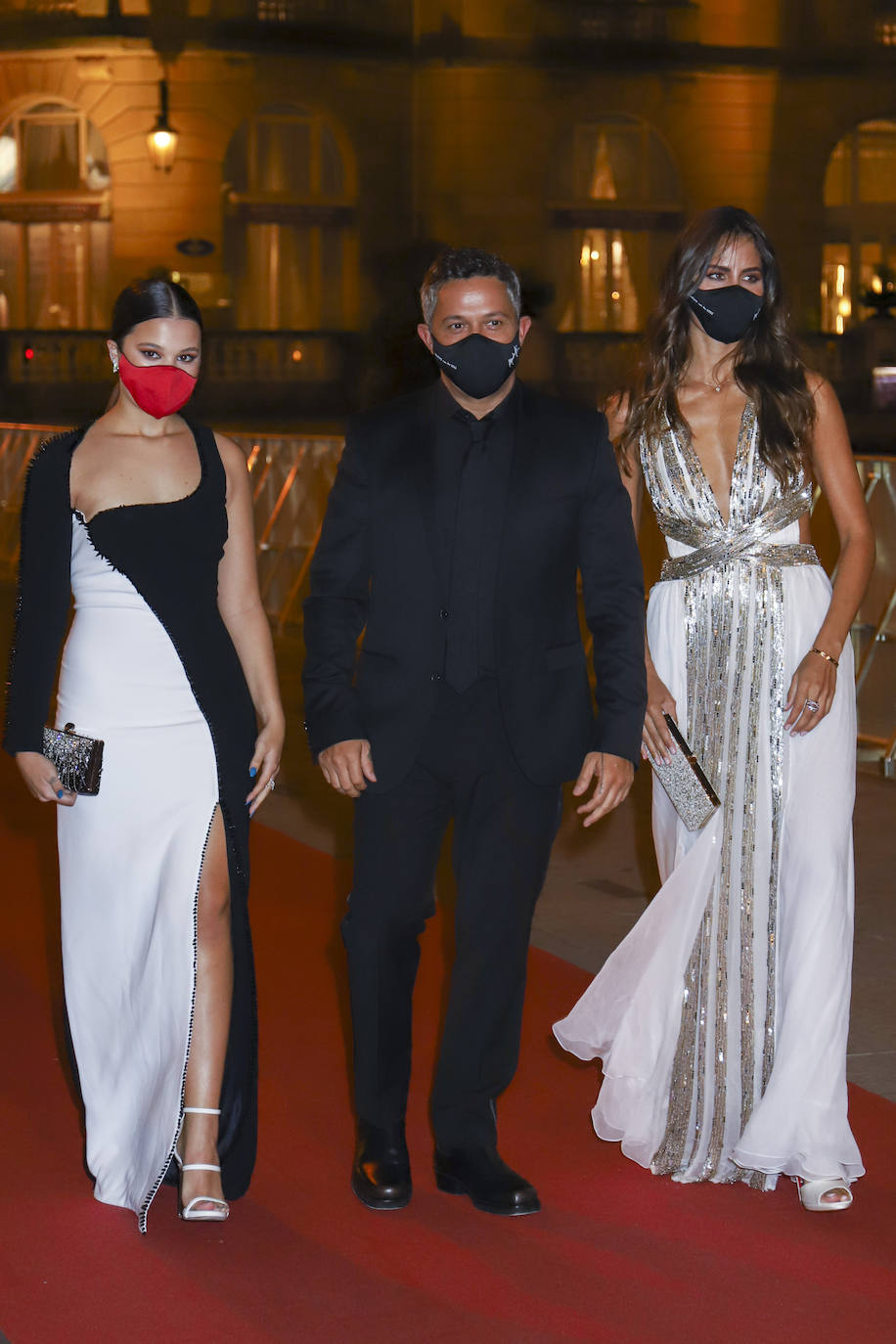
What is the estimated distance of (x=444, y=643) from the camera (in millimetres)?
3619

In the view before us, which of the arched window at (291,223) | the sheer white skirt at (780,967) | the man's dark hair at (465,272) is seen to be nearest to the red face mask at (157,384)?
the man's dark hair at (465,272)

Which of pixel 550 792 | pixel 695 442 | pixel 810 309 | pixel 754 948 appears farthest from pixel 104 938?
pixel 810 309

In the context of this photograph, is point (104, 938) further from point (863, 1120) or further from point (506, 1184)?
point (863, 1120)

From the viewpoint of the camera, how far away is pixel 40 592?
3.57m

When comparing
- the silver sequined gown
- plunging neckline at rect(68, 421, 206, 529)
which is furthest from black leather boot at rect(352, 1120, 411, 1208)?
plunging neckline at rect(68, 421, 206, 529)

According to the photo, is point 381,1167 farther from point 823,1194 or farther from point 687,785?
point 687,785

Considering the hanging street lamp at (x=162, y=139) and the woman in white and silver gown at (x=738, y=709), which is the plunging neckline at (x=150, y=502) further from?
the hanging street lamp at (x=162, y=139)

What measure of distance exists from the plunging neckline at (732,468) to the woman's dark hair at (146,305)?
3.48 feet

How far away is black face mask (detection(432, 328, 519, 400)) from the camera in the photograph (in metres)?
3.53

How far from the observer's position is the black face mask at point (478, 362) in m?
3.53

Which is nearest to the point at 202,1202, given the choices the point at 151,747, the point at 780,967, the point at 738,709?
the point at 151,747

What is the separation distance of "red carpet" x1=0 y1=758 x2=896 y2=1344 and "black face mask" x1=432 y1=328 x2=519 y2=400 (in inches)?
64.3

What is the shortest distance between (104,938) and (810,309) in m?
32.2

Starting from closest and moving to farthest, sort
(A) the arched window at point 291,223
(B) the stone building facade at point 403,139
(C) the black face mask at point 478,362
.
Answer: (C) the black face mask at point 478,362 < (B) the stone building facade at point 403,139 < (A) the arched window at point 291,223
